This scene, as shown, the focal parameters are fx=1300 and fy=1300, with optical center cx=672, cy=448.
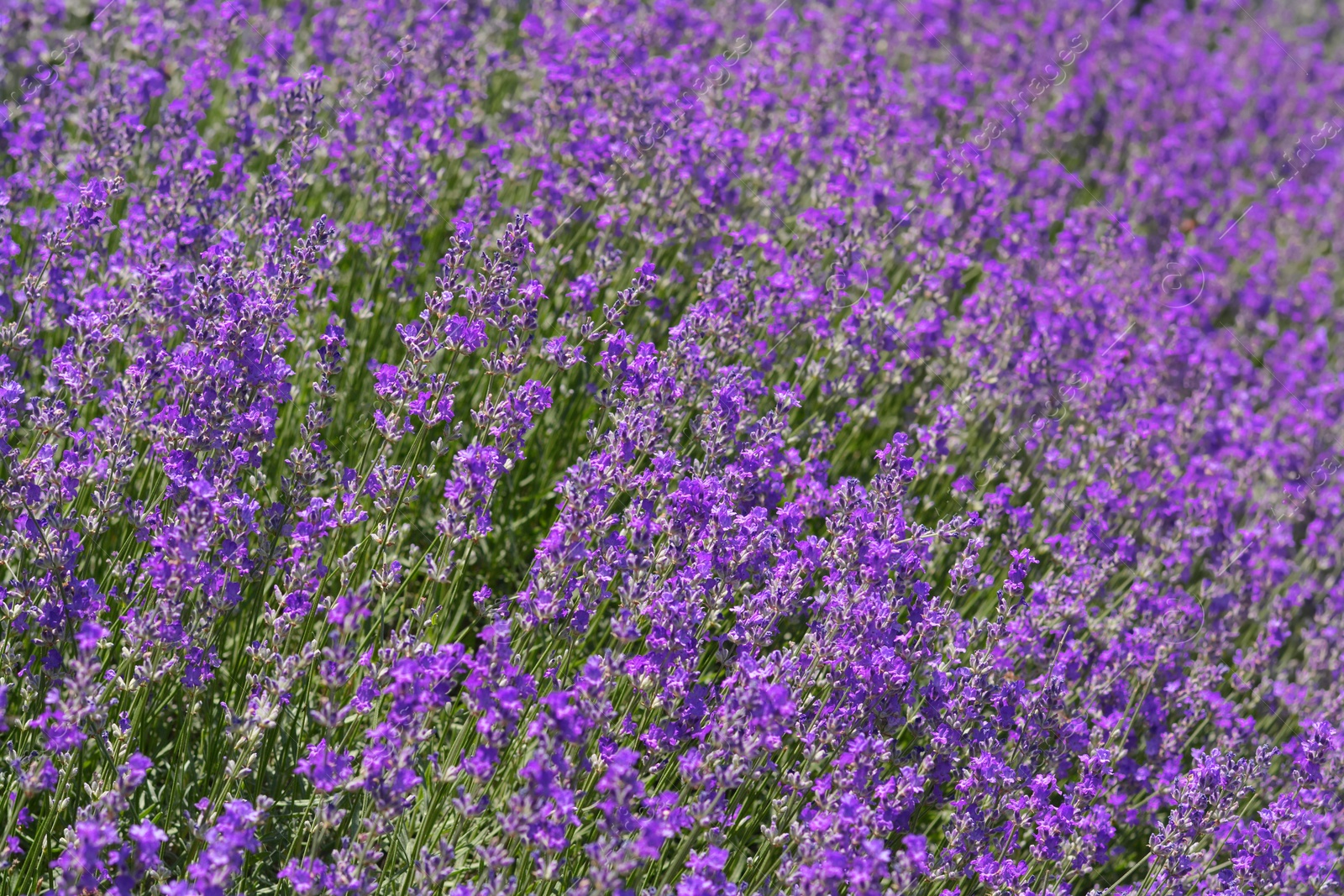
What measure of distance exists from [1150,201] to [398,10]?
15.4 feet

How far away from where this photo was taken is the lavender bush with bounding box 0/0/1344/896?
302 centimetres

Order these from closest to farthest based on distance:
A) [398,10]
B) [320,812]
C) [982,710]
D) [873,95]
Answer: [320,812] → [982,710] → [873,95] → [398,10]

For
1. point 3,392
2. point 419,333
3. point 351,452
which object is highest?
point 419,333

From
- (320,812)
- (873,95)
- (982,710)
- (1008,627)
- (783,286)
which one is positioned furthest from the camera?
(873,95)

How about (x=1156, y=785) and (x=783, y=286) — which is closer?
A: (x=1156, y=785)

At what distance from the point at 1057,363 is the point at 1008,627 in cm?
207

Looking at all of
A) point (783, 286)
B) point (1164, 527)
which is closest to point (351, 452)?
point (783, 286)

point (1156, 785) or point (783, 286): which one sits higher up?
point (783, 286)

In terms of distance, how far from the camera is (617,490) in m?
3.68

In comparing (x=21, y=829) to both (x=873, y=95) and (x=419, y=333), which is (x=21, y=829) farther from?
(x=873, y=95)

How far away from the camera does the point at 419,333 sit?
3.50 m

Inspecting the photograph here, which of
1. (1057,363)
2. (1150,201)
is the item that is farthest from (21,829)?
(1150,201)

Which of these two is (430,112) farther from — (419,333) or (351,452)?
(419,333)

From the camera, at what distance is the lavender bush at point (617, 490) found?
302 cm
